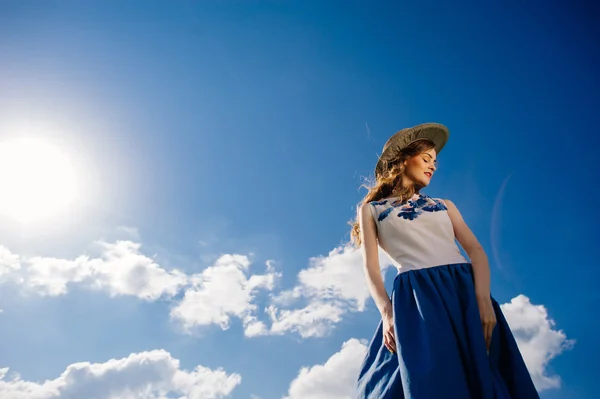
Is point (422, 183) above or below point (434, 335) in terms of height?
above

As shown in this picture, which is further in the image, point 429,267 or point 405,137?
point 405,137

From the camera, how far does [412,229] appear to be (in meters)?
2.99

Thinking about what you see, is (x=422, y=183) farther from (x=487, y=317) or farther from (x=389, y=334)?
(x=389, y=334)

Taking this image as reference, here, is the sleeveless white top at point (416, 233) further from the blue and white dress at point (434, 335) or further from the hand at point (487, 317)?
the hand at point (487, 317)

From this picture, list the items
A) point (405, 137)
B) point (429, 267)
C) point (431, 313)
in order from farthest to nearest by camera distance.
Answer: point (405, 137) → point (429, 267) → point (431, 313)

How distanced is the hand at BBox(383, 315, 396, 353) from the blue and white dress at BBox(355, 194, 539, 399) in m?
0.06

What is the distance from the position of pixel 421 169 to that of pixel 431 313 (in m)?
1.42

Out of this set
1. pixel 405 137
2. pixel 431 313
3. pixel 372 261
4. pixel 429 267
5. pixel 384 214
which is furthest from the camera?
pixel 405 137

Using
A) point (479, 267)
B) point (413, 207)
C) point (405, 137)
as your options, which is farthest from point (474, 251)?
point (405, 137)

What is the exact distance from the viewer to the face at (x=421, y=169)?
347cm

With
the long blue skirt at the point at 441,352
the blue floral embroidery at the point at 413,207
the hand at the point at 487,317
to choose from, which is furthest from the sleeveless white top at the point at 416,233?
the hand at the point at 487,317

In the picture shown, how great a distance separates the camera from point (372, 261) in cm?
293

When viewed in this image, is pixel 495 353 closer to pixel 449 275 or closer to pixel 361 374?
pixel 449 275

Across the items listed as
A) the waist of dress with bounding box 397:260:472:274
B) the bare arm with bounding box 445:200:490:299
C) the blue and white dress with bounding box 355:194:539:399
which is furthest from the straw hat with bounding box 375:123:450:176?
the waist of dress with bounding box 397:260:472:274
